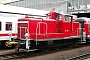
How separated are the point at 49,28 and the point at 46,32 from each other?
62cm

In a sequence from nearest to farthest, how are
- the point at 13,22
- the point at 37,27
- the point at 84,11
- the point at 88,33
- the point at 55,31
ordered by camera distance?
1. the point at 37,27
2. the point at 55,31
3. the point at 13,22
4. the point at 88,33
5. the point at 84,11

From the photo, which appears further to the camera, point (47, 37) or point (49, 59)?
point (47, 37)

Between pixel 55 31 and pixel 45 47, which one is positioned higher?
pixel 55 31

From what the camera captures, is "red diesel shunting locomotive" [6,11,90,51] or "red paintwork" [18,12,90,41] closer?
Answer: "red diesel shunting locomotive" [6,11,90,51]

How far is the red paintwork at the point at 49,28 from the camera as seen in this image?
12.8 meters

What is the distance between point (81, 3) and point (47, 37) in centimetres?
2723

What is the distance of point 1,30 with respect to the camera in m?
16.6

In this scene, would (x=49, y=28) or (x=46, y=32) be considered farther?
(x=49, y=28)

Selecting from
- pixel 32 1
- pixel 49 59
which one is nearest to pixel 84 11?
pixel 32 1

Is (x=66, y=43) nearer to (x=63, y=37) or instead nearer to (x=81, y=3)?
(x=63, y=37)

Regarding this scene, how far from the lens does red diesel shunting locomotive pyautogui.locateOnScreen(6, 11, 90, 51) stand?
41.1ft

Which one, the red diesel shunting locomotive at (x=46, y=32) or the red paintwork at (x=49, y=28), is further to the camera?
the red paintwork at (x=49, y=28)

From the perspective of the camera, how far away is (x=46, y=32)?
1359 centimetres

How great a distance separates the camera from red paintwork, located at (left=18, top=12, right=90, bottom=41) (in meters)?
12.8
